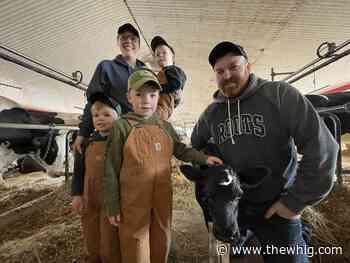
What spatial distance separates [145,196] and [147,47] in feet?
8.28

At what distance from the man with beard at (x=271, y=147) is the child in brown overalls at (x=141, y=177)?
165 millimetres

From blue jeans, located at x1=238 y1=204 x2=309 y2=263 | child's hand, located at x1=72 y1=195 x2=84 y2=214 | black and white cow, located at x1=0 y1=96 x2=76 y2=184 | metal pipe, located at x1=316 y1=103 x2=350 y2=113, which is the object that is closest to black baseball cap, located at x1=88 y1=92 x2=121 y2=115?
child's hand, located at x1=72 y1=195 x2=84 y2=214

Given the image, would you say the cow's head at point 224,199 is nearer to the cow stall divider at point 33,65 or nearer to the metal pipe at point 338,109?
the metal pipe at point 338,109

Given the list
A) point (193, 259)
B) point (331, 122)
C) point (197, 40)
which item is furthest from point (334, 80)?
point (193, 259)

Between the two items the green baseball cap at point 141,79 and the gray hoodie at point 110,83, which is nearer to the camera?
the green baseball cap at point 141,79

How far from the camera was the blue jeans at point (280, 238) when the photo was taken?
1013 mm

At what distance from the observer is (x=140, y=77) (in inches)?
41.2

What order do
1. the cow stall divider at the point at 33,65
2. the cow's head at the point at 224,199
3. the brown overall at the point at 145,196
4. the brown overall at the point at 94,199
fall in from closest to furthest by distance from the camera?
1. the cow's head at the point at 224,199
2. the brown overall at the point at 145,196
3. the brown overall at the point at 94,199
4. the cow stall divider at the point at 33,65

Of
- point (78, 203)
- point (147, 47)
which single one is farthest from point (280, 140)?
point (147, 47)

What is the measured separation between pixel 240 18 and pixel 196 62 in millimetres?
1564

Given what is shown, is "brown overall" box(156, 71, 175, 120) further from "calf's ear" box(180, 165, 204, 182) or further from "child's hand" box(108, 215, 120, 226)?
"child's hand" box(108, 215, 120, 226)

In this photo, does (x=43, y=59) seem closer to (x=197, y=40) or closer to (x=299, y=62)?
(x=197, y=40)

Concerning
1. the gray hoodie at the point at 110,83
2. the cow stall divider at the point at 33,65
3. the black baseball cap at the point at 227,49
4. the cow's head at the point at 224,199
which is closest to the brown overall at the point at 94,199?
the gray hoodie at the point at 110,83

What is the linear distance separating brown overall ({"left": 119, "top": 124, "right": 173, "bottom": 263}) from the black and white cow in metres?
3.11
